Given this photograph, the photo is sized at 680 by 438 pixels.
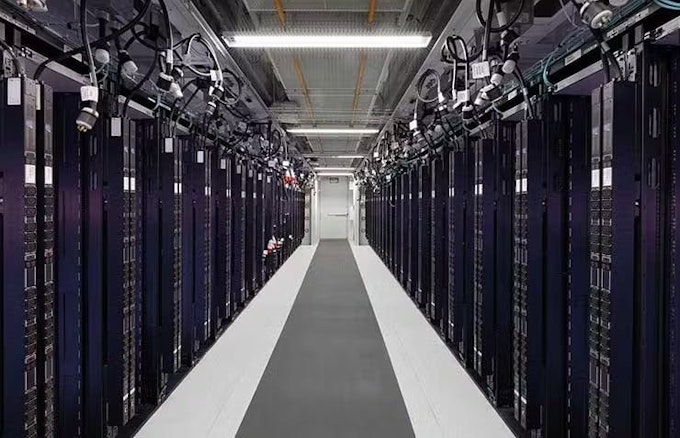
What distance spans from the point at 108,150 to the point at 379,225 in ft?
35.6

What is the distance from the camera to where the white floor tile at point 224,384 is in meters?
2.99

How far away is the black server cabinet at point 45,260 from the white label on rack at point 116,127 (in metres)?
0.50

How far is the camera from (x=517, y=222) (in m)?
3.03

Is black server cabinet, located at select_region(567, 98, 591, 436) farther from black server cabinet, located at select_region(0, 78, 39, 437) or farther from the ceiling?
black server cabinet, located at select_region(0, 78, 39, 437)

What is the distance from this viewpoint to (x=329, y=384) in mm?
3756

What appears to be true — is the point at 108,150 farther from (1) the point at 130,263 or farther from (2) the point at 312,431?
Result: (2) the point at 312,431

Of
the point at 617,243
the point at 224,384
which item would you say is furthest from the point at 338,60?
the point at 617,243

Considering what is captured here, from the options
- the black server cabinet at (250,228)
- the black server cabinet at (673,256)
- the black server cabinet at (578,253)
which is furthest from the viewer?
the black server cabinet at (250,228)

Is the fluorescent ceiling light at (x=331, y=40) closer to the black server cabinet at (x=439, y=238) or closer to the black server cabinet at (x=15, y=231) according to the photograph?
the black server cabinet at (x=439, y=238)

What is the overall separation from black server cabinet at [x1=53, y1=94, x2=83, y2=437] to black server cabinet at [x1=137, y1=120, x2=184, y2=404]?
0.79m

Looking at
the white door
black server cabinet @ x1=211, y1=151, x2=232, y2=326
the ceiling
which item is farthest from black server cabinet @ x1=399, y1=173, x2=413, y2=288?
the white door

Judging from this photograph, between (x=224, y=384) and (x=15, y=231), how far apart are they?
2.19m

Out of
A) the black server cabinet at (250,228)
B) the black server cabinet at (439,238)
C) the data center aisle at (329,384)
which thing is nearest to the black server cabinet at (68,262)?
the data center aisle at (329,384)

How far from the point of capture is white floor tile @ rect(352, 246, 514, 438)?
3.01 m
